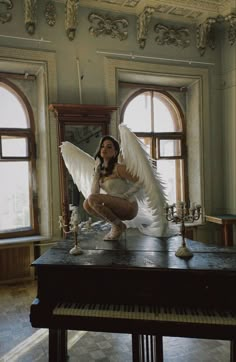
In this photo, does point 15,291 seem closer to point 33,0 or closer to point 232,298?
point 232,298

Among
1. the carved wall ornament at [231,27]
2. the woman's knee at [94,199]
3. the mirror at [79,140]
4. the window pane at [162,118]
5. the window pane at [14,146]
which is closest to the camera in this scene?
the woman's knee at [94,199]

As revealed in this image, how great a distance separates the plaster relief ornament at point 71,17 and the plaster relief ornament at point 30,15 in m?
0.42

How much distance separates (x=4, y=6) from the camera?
159 inches

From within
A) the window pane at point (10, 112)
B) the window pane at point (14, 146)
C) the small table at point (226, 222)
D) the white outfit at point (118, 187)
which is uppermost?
the window pane at point (10, 112)

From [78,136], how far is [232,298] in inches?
116

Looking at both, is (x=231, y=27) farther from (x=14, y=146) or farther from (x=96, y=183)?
(x=96, y=183)

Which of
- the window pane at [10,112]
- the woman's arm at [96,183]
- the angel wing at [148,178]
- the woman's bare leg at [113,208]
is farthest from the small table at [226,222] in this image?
the window pane at [10,112]

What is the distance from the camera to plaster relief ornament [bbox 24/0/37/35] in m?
4.05

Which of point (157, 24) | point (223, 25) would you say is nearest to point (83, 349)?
point (157, 24)

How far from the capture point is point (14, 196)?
4.54 meters

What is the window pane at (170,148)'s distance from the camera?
5.31 meters

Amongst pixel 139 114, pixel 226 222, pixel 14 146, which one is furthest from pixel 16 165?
pixel 226 222

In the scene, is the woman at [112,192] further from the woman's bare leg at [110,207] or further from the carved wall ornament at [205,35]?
the carved wall ornament at [205,35]

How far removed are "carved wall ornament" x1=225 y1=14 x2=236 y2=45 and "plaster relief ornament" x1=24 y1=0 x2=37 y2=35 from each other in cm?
275
